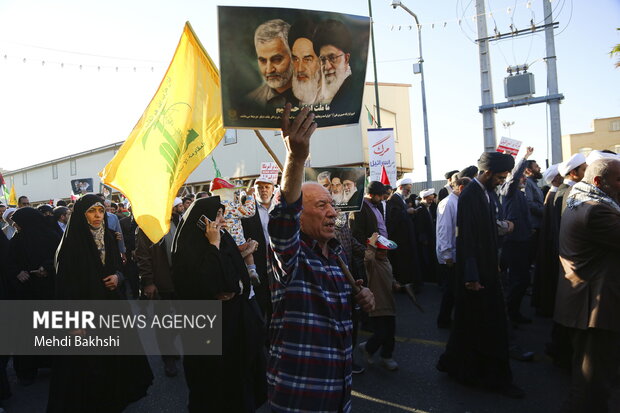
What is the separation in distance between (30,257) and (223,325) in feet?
11.2

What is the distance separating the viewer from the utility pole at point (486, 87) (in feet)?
49.3

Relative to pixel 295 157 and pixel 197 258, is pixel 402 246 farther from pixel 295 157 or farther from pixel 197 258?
pixel 295 157

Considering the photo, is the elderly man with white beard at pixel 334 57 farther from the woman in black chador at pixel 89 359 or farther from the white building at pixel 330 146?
the white building at pixel 330 146

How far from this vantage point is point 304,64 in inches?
89.3

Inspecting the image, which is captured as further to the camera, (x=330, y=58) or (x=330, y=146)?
(x=330, y=146)

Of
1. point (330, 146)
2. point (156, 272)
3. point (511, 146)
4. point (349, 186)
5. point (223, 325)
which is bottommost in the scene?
point (223, 325)

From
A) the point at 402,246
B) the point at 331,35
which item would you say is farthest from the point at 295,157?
the point at 402,246

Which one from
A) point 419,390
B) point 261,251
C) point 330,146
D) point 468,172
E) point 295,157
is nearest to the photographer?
point 295,157

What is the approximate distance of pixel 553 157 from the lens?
14.3 m

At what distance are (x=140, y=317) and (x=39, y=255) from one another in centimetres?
206

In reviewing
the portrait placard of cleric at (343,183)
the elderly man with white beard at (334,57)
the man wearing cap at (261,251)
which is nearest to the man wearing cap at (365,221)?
the portrait placard of cleric at (343,183)

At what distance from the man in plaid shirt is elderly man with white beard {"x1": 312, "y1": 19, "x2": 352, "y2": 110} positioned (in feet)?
1.20

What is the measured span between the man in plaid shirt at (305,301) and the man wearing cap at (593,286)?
6.10 ft

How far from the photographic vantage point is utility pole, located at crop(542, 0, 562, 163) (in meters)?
13.9
